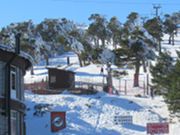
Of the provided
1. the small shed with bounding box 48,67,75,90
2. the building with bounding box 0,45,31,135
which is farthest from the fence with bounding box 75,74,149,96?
the building with bounding box 0,45,31,135

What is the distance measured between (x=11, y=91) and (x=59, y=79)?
3533cm

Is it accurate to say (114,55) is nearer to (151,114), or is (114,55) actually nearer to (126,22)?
(151,114)

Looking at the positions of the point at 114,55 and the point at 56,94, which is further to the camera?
the point at 114,55

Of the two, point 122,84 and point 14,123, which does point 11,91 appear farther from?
point 122,84

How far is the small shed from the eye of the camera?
72.2m

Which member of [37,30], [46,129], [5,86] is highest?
[37,30]

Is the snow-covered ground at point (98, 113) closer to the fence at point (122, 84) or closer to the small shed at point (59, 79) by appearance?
the small shed at point (59, 79)

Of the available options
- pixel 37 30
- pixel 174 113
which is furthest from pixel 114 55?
pixel 37 30

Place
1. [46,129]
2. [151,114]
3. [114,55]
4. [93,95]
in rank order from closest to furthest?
[46,129] → [151,114] → [93,95] → [114,55]

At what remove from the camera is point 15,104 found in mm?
37438

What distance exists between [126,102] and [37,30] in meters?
58.5

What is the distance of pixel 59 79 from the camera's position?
238ft

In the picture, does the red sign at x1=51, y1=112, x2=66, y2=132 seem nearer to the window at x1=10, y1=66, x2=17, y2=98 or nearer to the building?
the building

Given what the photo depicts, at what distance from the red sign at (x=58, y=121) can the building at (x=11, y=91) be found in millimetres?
16070
